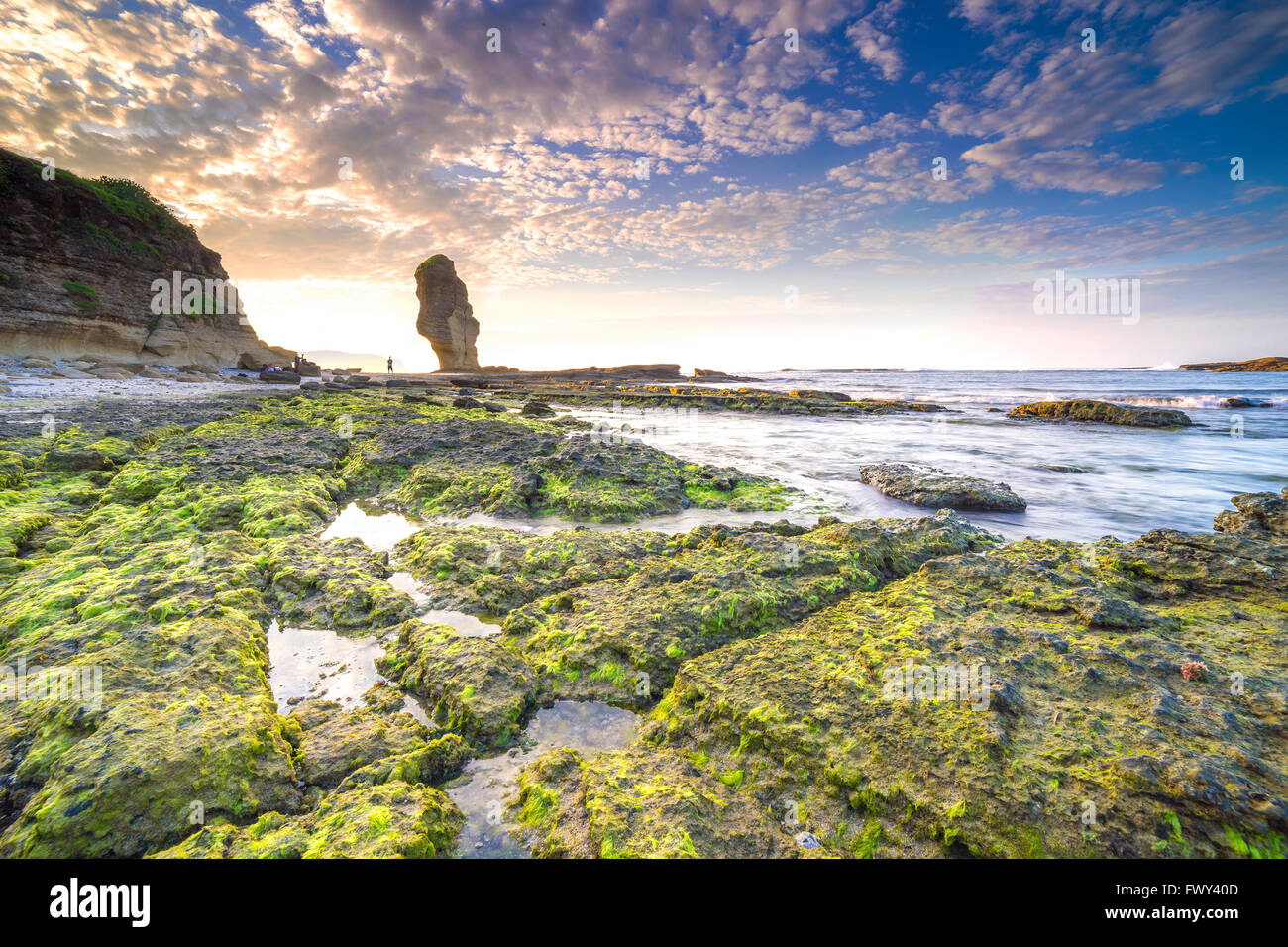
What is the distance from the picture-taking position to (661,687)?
11.9ft

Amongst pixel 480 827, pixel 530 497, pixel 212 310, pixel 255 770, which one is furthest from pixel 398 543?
pixel 212 310

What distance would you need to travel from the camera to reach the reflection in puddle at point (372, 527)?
21.7 feet

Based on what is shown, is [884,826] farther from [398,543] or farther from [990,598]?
[398,543]

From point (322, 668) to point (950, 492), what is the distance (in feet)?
32.6

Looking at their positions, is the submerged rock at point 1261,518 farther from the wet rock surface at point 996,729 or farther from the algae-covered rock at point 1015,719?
→ the wet rock surface at point 996,729

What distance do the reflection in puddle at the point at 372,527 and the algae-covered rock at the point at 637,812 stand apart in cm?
449

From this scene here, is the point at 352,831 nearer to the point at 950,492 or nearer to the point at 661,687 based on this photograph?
the point at 661,687

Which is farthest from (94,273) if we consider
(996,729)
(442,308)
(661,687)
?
(442,308)

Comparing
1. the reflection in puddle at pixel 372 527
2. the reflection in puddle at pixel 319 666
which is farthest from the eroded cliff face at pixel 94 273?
the reflection in puddle at pixel 319 666

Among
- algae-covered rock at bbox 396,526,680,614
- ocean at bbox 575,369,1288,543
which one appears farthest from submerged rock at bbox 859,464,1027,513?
algae-covered rock at bbox 396,526,680,614

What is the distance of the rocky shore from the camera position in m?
2.25

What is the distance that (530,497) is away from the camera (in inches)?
324

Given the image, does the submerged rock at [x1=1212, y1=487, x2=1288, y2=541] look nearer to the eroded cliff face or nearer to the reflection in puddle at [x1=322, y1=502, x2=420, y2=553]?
the reflection in puddle at [x1=322, y1=502, x2=420, y2=553]

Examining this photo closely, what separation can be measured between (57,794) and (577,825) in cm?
239
